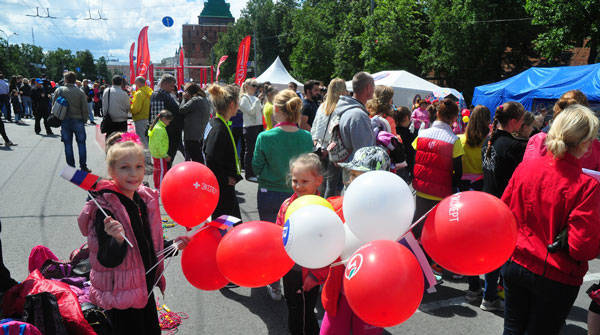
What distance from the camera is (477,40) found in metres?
23.4

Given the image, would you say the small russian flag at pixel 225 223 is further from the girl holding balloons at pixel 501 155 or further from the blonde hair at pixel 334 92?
the blonde hair at pixel 334 92

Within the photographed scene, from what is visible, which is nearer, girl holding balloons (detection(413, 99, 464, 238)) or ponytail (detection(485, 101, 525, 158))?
ponytail (detection(485, 101, 525, 158))

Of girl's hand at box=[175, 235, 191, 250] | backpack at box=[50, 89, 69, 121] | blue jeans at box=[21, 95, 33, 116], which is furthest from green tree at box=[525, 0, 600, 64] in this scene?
blue jeans at box=[21, 95, 33, 116]

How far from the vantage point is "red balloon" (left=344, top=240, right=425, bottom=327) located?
63.9 inches

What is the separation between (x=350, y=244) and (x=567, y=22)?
1940cm

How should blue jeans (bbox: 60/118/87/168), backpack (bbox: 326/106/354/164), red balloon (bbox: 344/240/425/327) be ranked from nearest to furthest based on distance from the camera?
red balloon (bbox: 344/240/425/327) → backpack (bbox: 326/106/354/164) → blue jeans (bbox: 60/118/87/168)

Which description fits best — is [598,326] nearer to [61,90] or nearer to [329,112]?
[329,112]

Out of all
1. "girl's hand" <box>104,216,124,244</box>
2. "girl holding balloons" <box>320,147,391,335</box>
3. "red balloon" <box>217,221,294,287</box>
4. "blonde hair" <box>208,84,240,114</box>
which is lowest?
"girl holding balloons" <box>320,147,391,335</box>

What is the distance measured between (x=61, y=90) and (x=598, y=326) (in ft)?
29.6

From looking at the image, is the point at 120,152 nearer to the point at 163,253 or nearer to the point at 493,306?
the point at 163,253

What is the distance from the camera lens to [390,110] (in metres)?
4.82

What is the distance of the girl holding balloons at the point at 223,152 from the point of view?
3.87m

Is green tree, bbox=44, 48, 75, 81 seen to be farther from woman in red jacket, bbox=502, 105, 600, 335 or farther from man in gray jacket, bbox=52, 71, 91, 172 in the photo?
woman in red jacket, bbox=502, 105, 600, 335

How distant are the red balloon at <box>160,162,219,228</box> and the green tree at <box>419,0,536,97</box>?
2418 cm
